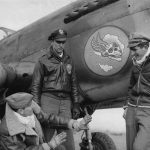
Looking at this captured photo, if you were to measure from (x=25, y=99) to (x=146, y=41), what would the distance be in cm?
128

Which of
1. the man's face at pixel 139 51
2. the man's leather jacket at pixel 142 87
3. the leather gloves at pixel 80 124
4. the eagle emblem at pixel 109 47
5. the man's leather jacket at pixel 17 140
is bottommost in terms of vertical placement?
the man's leather jacket at pixel 17 140

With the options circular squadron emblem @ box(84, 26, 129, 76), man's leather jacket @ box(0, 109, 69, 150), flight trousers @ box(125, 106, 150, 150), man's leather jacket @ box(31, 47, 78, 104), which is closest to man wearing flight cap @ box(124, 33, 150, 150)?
flight trousers @ box(125, 106, 150, 150)

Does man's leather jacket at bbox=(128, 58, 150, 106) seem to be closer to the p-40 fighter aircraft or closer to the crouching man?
the crouching man

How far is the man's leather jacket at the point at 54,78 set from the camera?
4.79 m

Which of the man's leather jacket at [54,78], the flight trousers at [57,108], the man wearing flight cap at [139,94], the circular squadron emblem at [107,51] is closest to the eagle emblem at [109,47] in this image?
the circular squadron emblem at [107,51]

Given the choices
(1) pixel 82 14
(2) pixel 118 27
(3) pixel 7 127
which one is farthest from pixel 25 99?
(1) pixel 82 14

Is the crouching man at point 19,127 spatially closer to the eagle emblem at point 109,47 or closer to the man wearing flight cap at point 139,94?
the man wearing flight cap at point 139,94

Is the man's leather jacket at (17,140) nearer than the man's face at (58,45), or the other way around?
the man's leather jacket at (17,140)

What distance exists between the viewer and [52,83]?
480 centimetres

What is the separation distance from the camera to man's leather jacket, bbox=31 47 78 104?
479cm

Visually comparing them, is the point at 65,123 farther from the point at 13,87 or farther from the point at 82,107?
the point at 13,87

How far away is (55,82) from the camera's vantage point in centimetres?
479

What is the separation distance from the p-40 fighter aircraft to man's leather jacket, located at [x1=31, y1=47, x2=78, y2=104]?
0.44 metres

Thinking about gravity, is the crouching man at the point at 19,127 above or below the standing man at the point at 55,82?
below
